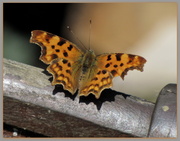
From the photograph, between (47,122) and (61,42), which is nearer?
(47,122)

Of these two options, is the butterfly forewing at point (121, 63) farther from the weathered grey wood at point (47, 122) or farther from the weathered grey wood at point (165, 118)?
the weathered grey wood at point (47, 122)

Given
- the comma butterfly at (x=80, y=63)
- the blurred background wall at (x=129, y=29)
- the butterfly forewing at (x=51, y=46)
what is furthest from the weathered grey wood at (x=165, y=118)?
the blurred background wall at (x=129, y=29)

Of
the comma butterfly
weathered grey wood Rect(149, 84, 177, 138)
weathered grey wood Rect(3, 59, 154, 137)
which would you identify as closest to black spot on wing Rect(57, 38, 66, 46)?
the comma butterfly

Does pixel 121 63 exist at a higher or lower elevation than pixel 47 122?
higher

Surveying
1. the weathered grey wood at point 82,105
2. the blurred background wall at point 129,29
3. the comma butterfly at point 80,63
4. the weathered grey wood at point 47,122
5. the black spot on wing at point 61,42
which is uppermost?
the blurred background wall at point 129,29

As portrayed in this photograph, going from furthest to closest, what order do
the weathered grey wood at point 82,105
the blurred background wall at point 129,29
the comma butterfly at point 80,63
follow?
the blurred background wall at point 129,29, the comma butterfly at point 80,63, the weathered grey wood at point 82,105

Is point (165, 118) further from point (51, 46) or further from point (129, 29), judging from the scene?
point (129, 29)

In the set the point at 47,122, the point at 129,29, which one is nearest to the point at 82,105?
the point at 47,122
